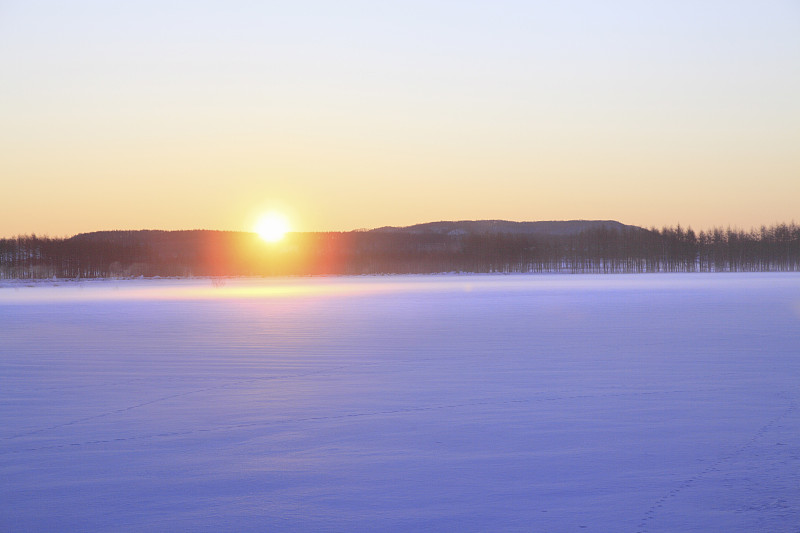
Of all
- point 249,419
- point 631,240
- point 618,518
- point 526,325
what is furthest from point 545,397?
point 631,240

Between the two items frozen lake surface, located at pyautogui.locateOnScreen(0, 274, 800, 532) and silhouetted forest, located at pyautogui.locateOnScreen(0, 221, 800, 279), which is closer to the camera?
frozen lake surface, located at pyautogui.locateOnScreen(0, 274, 800, 532)

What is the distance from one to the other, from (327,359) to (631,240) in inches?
4255

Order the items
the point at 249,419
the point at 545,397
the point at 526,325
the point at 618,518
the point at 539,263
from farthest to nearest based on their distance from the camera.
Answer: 1. the point at 539,263
2. the point at 526,325
3. the point at 545,397
4. the point at 249,419
5. the point at 618,518

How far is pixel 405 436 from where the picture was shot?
4.75 m

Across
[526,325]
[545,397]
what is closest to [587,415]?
[545,397]

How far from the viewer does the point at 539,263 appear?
107m

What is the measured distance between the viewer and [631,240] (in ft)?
364

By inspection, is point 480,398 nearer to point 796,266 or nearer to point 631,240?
point 796,266

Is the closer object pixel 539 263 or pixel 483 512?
pixel 483 512

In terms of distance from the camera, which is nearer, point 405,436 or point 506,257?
point 405,436

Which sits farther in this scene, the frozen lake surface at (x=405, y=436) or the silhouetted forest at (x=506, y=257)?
the silhouetted forest at (x=506, y=257)

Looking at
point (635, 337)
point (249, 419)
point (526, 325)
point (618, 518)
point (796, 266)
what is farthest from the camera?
point (796, 266)

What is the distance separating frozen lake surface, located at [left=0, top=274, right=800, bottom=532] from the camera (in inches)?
132

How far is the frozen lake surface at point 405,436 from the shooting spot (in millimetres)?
3344
